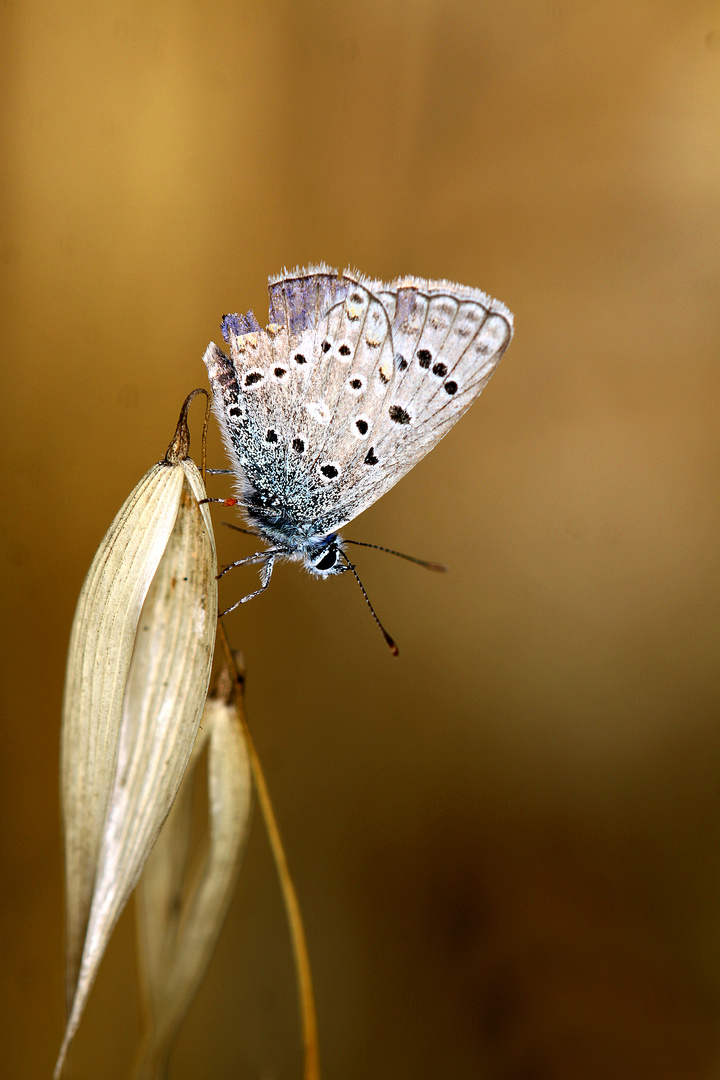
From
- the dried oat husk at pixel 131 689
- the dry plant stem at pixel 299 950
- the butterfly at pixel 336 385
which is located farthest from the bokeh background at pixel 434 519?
the dry plant stem at pixel 299 950

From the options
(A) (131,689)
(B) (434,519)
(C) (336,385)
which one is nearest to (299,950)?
(A) (131,689)

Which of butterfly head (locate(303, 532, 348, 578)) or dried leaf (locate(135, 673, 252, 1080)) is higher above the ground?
butterfly head (locate(303, 532, 348, 578))

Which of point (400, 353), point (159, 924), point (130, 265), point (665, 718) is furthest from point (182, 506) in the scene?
point (665, 718)

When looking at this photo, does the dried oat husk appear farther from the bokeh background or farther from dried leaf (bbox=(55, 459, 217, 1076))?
the bokeh background

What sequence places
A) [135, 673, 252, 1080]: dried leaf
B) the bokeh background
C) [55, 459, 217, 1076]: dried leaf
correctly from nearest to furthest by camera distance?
[55, 459, 217, 1076]: dried leaf
[135, 673, 252, 1080]: dried leaf
the bokeh background

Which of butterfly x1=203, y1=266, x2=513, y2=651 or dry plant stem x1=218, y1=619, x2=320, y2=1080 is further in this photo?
butterfly x1=203, y1=266, x2=513, y2=651

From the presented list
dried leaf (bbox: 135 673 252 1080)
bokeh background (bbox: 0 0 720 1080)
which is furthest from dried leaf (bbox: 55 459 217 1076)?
bokeh background (bbox: 0 0 720 1080)
